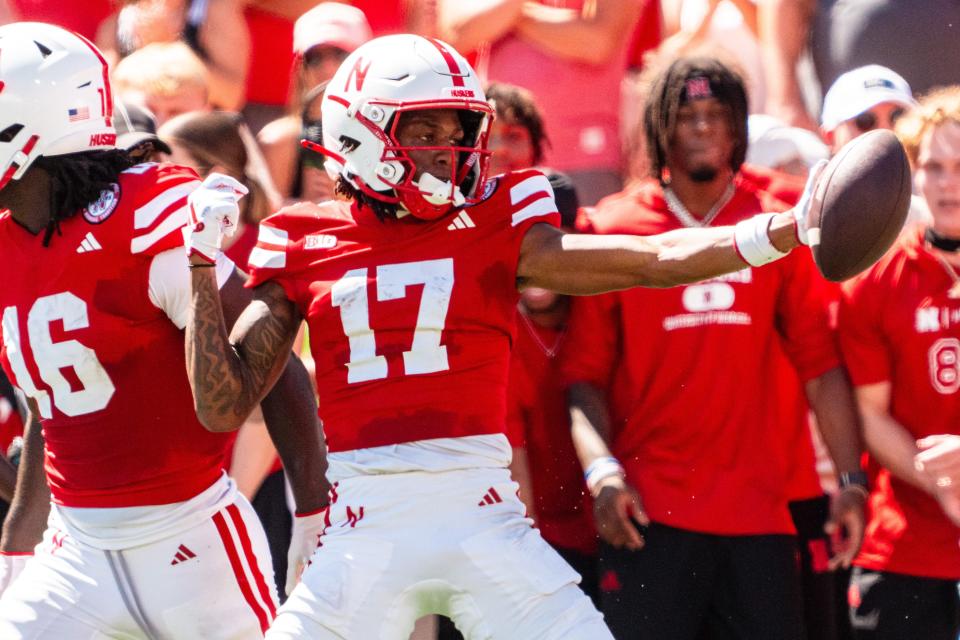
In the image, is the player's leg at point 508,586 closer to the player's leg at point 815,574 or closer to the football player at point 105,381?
the football player at point 105,381

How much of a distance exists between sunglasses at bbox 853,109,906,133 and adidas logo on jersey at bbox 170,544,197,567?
3014 mm

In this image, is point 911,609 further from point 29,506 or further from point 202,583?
point 29,506

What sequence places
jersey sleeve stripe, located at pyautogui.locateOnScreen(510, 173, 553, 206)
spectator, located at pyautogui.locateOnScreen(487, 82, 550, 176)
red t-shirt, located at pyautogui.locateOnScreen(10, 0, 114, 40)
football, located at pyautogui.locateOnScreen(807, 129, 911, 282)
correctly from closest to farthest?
1. football, located at pyautogui.locateOnScreen(807, 129, 911, 282)
2. jersey sleeve stripe, located at pyautogui.locateOnScreen(510, 173, 553, 206)
3. spectator, located at pyautogui.locateOnScreen(487, 82, 550, 176)
4. red t-shirt, located at pyautogui.locateOnScreen(10, 0, 114, 40)

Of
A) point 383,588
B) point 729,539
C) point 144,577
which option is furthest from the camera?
point 729,539

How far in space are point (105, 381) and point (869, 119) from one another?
3061 millimetres

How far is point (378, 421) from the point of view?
3824mm

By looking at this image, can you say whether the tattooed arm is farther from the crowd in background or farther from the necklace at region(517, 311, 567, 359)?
the necklace at region(517, 311, 567, 359)

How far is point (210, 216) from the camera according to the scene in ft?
12.1

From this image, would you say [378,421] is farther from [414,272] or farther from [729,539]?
[729,539]

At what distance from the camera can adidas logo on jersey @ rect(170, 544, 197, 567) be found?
3951 millimetres

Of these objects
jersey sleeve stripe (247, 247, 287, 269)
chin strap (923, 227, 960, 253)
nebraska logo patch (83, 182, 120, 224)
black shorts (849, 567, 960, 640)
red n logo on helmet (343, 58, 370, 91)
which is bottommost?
black shorts (849, 567, 960, 640)

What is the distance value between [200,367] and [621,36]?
3.12m

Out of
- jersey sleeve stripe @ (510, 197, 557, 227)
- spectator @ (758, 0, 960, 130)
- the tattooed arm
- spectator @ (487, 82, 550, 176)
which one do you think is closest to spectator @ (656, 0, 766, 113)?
spectator @ (758, 0, 960, 130)

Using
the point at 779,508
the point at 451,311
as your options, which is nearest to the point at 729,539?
the point at 779,508
